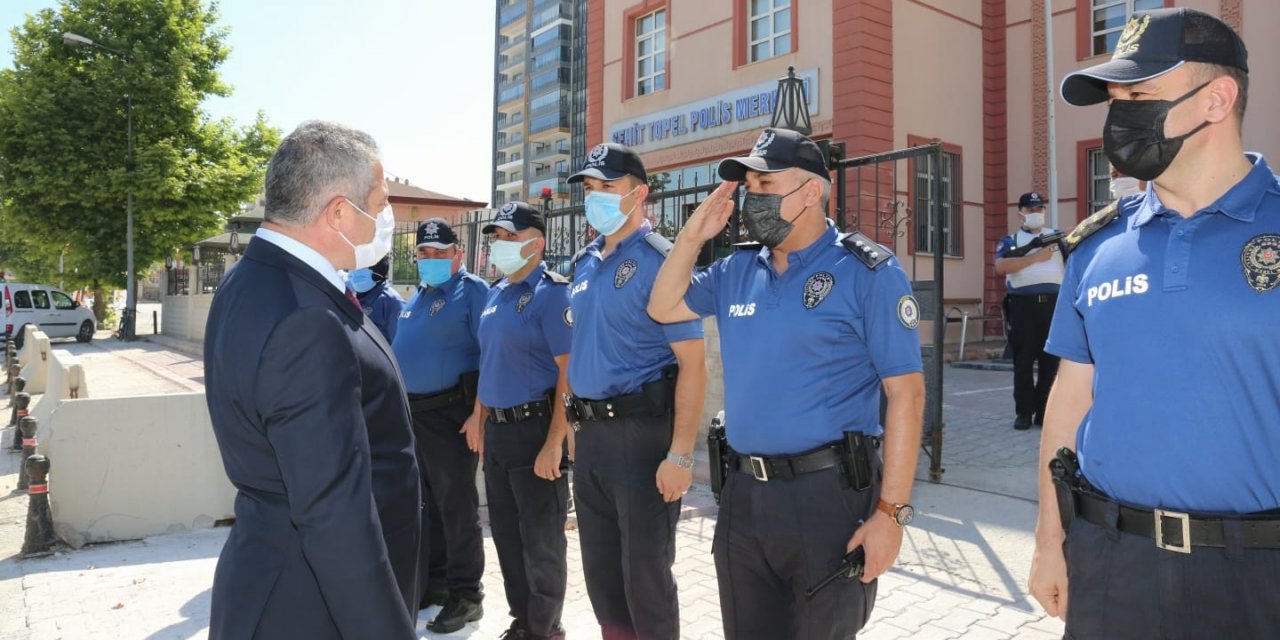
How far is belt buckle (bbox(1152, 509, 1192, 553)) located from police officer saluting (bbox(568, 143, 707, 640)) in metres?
1.65

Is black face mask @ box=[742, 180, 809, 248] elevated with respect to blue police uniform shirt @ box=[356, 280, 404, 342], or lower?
elevated

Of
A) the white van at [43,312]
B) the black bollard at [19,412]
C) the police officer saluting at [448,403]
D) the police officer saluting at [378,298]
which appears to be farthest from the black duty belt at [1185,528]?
the white van at [43,312]

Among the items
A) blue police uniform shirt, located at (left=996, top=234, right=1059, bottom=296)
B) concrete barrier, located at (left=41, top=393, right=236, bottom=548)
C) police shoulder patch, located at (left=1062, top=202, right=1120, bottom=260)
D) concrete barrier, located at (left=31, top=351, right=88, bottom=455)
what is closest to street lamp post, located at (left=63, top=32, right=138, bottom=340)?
concrete barrier, located at (left=31, top=351, right=88, bottom=455)

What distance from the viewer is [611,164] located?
379 centimetres

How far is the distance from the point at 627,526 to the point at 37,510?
4661 millimetres

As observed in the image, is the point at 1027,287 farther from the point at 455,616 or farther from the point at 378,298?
the point at 455,616

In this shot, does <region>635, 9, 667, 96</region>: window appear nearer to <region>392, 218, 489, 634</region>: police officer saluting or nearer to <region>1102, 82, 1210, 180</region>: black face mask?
<region>392, 218, 489, 634</region>: police officer saluting

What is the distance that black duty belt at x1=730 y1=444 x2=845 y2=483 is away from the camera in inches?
101

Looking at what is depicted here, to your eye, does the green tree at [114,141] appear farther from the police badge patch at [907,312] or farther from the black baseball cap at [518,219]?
the police badge patch at [907,312]

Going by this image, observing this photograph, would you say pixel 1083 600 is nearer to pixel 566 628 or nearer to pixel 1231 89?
pixel 1231 89

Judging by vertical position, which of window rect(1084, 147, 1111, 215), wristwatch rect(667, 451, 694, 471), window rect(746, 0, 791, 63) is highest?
window rect(746, 0, 791, 63)

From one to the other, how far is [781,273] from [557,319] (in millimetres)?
1586

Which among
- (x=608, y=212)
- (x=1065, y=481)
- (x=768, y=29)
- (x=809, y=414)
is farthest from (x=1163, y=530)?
(x=768, y=29)

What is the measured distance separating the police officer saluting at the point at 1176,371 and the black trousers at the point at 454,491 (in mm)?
3004
